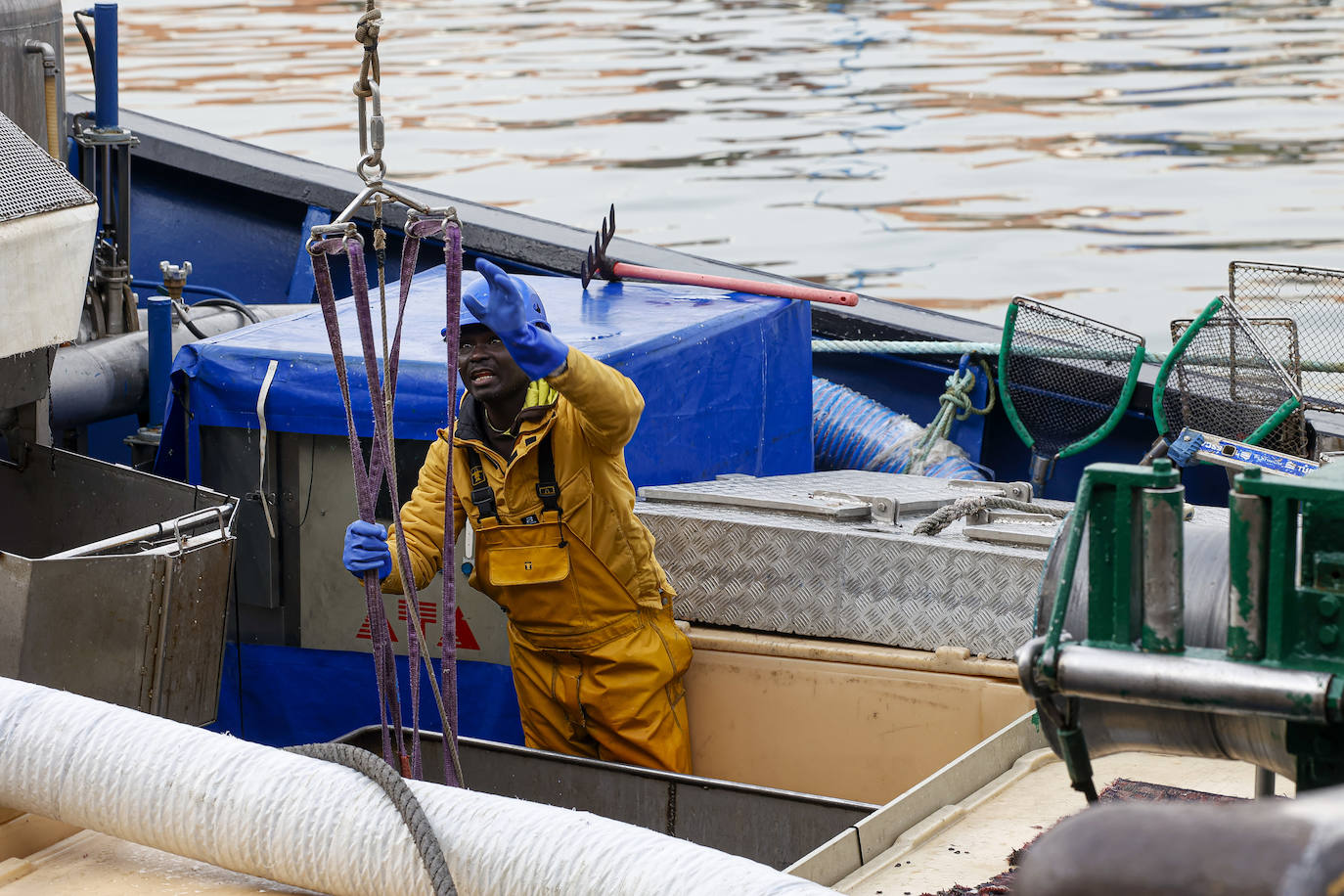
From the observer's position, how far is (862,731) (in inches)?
160

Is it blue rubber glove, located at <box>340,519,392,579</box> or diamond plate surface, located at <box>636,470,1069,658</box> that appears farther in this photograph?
diamond plate surface, located at <box>636,470,1069,658</box>

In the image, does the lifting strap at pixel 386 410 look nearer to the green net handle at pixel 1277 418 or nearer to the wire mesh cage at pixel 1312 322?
the green net handle at pixel 1277 418

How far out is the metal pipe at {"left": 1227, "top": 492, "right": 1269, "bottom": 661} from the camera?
1566mm

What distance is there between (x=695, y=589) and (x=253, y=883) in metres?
2.02

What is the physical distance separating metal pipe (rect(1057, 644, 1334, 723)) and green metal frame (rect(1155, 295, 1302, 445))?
3825 millimetres

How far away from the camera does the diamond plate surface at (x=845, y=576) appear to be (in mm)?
3885

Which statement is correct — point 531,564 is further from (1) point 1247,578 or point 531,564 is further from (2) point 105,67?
(2) point 105,67

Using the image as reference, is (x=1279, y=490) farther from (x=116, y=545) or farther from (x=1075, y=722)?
(x=116, y=545)

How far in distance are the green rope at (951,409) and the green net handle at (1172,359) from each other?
797 millimetres

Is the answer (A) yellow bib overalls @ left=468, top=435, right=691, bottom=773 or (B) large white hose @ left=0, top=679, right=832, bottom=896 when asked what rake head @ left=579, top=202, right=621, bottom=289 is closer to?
(A) yellow bib overalls @ left=468, top=435, right=691, bottom=773

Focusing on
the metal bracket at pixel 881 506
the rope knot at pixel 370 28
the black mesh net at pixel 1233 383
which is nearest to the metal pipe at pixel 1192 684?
the rope knot at pixel 370 28

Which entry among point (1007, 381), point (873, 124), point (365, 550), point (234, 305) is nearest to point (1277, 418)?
point (1007, 381)

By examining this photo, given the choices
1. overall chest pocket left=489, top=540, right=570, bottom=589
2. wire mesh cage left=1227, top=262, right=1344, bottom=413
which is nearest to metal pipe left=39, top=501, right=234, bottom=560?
overall chest pocket left=489, top=540, right=570, bottom=589

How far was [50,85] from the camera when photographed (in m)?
4.83
